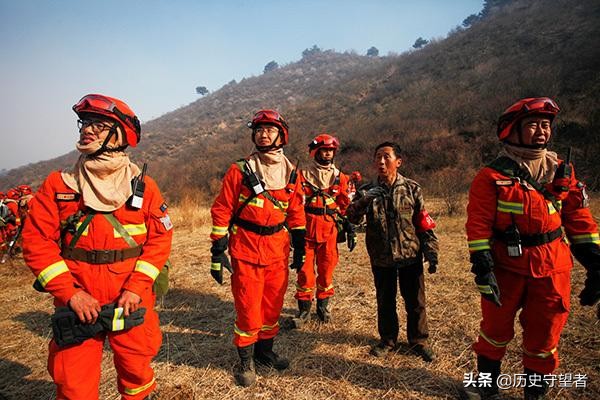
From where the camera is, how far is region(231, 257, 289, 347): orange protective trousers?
312 cm

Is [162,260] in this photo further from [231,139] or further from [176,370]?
[231,139]

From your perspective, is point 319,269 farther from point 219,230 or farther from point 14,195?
point 14,195

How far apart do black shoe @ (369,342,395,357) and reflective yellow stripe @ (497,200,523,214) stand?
6.63ft

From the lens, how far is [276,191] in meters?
3.34

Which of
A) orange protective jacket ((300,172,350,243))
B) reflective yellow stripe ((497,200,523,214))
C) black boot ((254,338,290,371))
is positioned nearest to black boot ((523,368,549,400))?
reflective yellow stripe ((497,200,523,214))

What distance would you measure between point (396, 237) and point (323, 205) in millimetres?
1406

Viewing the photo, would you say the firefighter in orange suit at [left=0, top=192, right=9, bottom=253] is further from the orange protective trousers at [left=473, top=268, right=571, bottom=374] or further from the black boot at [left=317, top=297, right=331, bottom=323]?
the orange protective trousers at [left=473, top=268, right=571, bottom=374]

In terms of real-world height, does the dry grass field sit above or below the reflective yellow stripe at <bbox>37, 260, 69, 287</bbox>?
below

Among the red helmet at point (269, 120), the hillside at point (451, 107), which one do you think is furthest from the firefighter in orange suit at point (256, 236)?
the hillside at point (451, 107)

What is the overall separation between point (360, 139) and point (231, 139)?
15663 mm

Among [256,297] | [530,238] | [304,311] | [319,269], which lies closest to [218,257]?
[256,297]

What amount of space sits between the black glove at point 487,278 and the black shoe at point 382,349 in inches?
59.0

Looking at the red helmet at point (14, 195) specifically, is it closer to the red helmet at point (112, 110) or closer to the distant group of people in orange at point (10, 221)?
the distant group of people in orange at point (10, 221)

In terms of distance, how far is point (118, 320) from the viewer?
214 centimetres
